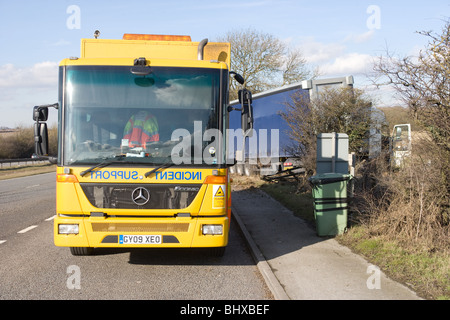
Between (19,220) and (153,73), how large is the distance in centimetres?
674

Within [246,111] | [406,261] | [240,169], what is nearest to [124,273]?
[246,111]

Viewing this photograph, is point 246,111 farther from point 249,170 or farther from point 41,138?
point 249,170

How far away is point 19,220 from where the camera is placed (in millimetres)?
11336

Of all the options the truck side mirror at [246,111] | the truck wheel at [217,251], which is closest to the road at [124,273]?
the truck wheel at [217,251]

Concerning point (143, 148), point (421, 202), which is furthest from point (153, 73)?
point (421, 202)

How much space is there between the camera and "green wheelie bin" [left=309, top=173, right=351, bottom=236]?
849 cm

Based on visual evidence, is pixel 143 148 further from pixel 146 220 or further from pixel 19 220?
pixel 19 220

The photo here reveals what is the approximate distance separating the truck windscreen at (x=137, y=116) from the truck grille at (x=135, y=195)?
34 centimetres

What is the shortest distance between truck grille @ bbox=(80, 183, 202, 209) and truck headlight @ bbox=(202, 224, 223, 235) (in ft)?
1.36

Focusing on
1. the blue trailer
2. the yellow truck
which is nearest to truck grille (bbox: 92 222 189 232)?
the yellow truck

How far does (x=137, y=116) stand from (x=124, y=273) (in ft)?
7.22

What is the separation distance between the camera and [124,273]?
21.4 feet

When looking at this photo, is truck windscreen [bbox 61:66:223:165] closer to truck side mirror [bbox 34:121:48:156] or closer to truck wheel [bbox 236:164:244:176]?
truck side mirror [bbox 34:121:48:156]

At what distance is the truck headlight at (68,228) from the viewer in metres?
6.31
